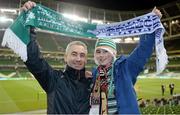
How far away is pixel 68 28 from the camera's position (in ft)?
13.4

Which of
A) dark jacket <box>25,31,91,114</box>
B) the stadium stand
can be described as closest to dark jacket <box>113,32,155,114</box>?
dark jacket <box>25,31,91,114</box>

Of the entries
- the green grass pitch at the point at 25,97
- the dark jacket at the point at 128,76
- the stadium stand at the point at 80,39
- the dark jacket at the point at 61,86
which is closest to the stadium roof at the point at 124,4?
the stadium stand at the point at 80,39

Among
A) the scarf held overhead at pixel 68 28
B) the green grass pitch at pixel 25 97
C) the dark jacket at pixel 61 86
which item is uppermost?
the scarf held overhead at pixel 68 28

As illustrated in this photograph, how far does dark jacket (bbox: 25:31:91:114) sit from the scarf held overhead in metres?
0.13

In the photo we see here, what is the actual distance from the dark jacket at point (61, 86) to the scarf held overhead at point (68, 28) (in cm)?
13

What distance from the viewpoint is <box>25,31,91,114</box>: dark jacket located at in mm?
3025

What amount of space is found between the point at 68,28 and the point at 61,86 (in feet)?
3.98

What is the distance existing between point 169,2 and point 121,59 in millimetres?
39186

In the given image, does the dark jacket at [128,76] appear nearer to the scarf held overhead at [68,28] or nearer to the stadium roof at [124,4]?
the scarf held overhead at [68,28]

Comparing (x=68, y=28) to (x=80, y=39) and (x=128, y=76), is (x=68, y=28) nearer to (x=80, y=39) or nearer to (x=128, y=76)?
(x=128, y=76)

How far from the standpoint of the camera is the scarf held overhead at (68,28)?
3408 millimetres

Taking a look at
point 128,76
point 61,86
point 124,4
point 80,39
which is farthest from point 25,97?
point 124,4

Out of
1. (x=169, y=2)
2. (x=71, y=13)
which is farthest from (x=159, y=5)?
(x=71, y=13)

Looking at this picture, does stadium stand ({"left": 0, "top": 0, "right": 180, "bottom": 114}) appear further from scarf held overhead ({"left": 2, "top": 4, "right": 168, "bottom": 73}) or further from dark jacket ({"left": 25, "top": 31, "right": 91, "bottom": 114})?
dark jacket ({"left": 25, "top": 31, "right": 91, "bottom": 114})
